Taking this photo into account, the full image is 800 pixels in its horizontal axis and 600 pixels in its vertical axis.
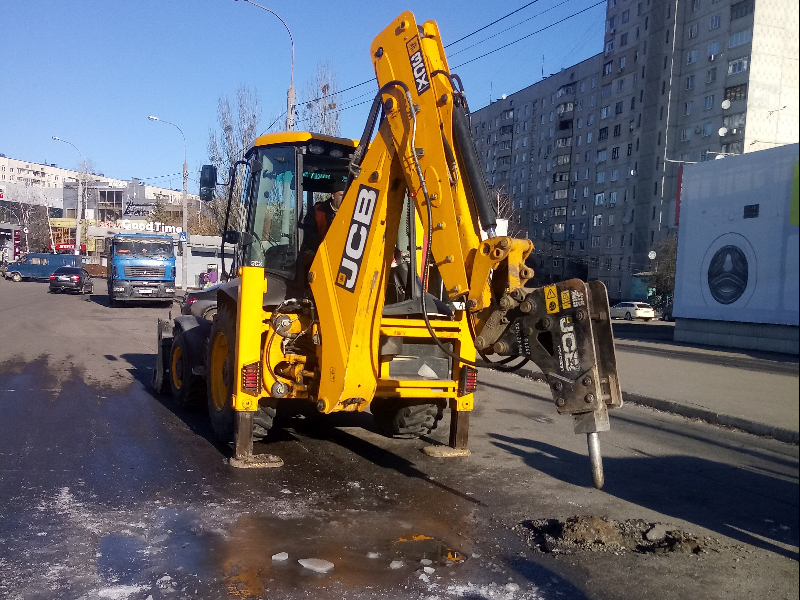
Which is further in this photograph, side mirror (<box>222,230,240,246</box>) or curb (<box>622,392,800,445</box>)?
curb (<box>622,392,800,445</box>)

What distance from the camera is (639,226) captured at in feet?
208

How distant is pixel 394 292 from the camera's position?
6625 mm

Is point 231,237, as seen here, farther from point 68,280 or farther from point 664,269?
point 664,269

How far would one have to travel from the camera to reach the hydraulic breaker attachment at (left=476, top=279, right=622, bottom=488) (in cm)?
Result: 396

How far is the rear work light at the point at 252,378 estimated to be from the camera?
6.21 metres

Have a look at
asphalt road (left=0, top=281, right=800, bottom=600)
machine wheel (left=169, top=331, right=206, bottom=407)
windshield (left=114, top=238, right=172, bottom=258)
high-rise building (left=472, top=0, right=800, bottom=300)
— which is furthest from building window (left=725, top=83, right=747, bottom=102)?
high-rise building (left=472, top=0, right=800, bottom=300)

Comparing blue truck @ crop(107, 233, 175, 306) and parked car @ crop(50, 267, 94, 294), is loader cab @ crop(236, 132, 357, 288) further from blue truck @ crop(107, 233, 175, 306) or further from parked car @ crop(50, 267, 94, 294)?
parked car @ crop(50, 267, 94, 294)

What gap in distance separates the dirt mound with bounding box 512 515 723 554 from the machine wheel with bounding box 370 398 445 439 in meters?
2.43

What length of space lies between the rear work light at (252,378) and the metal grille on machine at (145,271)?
86.5ft

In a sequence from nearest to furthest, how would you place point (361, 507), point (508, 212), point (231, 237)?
point (361, 507)
point (231, 237)
point (508, 212)

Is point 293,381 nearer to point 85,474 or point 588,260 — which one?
point 85,474

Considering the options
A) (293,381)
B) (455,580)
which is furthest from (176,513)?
(455,580)

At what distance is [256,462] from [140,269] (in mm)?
26307

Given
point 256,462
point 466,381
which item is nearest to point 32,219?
point 256,462
